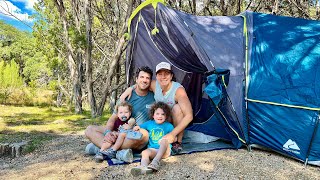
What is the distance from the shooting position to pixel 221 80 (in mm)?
4000

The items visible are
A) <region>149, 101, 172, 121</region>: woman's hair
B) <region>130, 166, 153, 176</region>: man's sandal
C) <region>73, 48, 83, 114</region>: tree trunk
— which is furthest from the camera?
<region>73, 48, 83, 114</region>: tree trunk

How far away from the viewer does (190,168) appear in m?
3.50

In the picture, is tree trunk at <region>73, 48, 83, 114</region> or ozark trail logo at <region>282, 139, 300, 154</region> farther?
tree trunk at <region>73, 48, 83, 114</region>

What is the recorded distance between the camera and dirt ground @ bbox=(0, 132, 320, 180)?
336 cm

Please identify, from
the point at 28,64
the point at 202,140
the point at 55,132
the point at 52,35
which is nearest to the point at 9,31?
the point at 28,64

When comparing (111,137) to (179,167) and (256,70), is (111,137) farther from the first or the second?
(256,70)

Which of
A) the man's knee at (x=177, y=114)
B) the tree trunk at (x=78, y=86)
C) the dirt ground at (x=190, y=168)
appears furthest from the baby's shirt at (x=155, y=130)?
the tree trunk at (x=78, y=86)

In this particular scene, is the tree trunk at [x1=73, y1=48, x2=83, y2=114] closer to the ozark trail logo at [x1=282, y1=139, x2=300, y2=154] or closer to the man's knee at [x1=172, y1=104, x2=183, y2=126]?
the man's knee at [x1=172, y1=104, x2=183, y2=126]

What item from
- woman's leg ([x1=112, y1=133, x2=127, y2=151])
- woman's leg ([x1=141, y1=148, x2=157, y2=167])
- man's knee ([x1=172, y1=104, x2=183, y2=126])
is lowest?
woman's leg ([x1=141, y1=148, x2=157, y2=167])

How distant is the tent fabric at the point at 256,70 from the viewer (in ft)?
12.8

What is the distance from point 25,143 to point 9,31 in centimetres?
3531

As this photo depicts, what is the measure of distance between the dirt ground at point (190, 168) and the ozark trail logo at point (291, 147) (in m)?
0.12

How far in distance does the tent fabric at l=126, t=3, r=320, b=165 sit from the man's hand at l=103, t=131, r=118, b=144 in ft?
3.94

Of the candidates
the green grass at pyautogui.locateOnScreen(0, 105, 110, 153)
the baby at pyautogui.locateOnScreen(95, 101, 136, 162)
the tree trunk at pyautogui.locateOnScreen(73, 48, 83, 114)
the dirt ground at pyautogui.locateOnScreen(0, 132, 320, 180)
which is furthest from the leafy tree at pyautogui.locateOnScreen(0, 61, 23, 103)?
the baby at pyautogui.locateOnScreen(95, 101, 136, 162)
